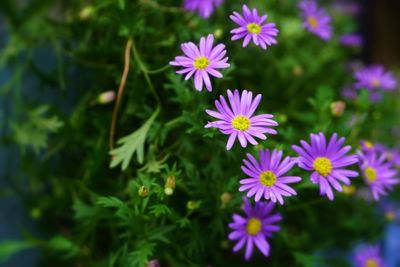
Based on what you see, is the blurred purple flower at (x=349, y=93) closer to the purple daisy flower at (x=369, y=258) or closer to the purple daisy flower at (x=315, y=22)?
the purple daisy flower at (x=315, y=22)

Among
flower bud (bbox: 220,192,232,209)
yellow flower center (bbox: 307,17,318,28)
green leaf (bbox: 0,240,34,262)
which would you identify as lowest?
green leaf (bbox: 0,240,34,262)

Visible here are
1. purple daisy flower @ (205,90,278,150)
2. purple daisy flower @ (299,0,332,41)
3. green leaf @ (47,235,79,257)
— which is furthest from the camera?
purple daisy flower @ (299,0,332,41)

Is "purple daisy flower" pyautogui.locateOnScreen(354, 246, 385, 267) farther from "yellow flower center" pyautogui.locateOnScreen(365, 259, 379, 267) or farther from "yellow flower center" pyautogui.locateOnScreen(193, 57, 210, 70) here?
"yellow flower center" pyautogui.locateOnScreen(193, 57, 210, 70)

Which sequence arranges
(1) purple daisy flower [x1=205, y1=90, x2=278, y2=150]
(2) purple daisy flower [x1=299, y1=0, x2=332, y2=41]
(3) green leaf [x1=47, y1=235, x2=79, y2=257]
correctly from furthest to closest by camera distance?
(2) purple daisy flower [x1=299, y1=0, x2=332, y2=41], (3) green leaf [x1=47, y1=235, x2=79, y2=257], (1) purple daisy flower [x1=205, y1=90, x2=278, y2=150]


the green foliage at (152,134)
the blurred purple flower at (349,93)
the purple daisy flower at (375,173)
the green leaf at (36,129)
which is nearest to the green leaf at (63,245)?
the green foliage at (152,134)

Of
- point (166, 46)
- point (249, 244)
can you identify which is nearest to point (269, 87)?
point (166, 46)

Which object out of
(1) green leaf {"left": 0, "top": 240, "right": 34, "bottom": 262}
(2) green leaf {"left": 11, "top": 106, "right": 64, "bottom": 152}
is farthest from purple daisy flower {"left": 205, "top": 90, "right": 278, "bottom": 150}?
(1) green leaf {"left": 0, "top": 240, "right": 34, "bottom": 262}

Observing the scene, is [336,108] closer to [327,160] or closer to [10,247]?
[327,160]
